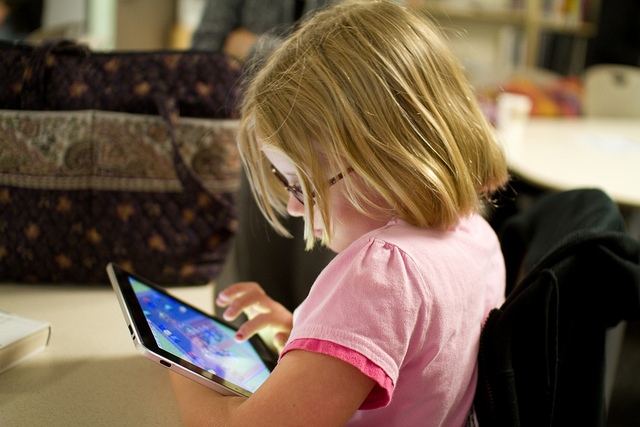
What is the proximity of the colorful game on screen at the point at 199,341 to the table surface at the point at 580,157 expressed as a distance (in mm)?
1016

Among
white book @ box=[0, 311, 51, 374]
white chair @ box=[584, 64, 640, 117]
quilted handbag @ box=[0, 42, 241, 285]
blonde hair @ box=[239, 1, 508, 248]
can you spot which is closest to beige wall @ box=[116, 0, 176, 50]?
quilted handbag @ box=[0, 42, 241, 285]

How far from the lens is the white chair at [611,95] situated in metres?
2.83

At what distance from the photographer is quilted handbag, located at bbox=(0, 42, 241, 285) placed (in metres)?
0.83

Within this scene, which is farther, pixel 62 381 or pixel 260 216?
pixel 260 216

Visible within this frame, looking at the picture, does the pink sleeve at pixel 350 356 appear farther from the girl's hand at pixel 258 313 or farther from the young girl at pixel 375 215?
the girl's hand at pixel 258 313

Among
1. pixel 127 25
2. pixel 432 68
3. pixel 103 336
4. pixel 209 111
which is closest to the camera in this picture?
pixel 432 68

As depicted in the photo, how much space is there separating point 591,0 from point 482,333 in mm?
4102

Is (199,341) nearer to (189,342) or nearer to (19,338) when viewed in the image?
(189,342)

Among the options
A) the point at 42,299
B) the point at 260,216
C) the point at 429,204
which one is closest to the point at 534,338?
the point at 429,204

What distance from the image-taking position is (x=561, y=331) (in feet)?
1.90

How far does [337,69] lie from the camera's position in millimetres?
527

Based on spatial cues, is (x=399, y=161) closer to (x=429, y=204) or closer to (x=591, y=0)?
(x=429, y=204)

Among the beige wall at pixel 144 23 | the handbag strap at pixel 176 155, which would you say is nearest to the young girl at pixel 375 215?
the handbag strap at pixel 176 155

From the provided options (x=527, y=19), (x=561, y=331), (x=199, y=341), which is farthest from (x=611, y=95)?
(x=199, y=341)
